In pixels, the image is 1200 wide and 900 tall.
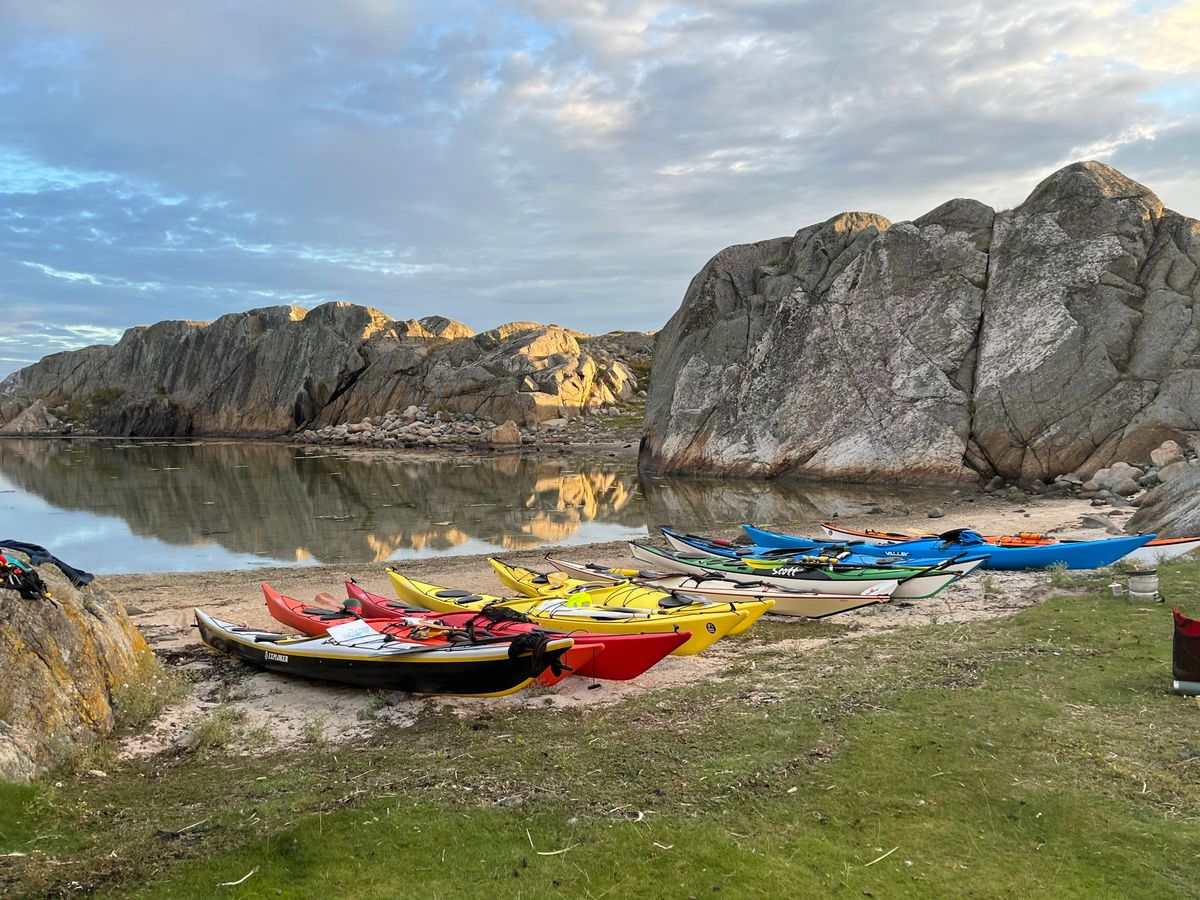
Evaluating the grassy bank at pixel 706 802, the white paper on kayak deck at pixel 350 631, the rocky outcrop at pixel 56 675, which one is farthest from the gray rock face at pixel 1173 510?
the rocky outcrop at pixel 56 675

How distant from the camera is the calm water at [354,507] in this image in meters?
25.1

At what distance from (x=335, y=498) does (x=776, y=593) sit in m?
26.9

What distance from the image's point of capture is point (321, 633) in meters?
12.8

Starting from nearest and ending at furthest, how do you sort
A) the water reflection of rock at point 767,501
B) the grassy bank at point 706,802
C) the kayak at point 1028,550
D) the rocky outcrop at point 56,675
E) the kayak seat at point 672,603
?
the grassy bank at point 706,802 → the rocky outcrop at point 56,675 → the kayak seat at point 672,603 → the kayak at point 1028,550 → the water reflection of rock at point 767,501

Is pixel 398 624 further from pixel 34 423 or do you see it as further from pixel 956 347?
pixel 34 423

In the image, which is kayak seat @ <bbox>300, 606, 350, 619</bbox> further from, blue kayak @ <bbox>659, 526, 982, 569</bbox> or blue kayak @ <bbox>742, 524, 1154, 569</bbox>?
blue kayak @ <bbox>742, 524, 1154, 569</bbox>

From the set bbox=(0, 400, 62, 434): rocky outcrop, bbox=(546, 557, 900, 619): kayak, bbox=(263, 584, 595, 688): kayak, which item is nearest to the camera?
bbox=(263, 584, 595, 688): kayak

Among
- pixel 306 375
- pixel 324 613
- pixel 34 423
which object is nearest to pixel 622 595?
pixel 324 613

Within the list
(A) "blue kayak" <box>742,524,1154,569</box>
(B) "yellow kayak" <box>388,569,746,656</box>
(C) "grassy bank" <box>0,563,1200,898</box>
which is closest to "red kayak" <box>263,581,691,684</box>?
(B) "yellow kayak" <box>388,569,746,656</box>

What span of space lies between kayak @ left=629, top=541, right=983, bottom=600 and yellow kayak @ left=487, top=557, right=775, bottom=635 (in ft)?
4.58

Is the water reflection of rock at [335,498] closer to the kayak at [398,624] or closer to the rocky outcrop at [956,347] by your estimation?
the rocky outcrop at [956,347]

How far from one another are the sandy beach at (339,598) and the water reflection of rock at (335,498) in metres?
3.86

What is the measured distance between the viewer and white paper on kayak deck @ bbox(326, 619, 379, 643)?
1104 centimetres

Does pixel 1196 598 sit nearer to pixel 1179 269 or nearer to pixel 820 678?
pixel 820 678
